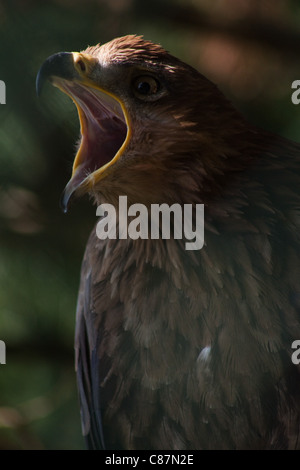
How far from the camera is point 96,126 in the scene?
1.42m

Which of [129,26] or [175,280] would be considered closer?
[175,280]

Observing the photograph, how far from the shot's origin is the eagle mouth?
1365mm

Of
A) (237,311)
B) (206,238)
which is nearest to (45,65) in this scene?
(206,238)

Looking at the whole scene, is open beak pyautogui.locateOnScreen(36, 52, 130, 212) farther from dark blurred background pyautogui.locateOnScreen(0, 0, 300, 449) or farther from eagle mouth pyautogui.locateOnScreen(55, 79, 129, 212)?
dark blurred background pyautogui.locateOnScreen(0, 0, 300, 449)

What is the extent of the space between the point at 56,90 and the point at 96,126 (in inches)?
8.2

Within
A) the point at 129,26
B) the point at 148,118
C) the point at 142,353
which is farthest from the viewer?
the point at 129,26

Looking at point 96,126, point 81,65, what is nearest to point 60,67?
point 81,65

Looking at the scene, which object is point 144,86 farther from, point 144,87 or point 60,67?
point 60,67

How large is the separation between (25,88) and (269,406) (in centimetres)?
83

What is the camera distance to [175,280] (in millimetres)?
1380

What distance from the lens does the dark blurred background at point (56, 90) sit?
60.8 inches

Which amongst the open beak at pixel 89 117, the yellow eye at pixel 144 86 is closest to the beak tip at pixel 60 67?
the open beak at pixel 89 117

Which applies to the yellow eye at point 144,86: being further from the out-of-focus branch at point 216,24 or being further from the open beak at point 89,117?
the out-of-focus branch at point 216,24
